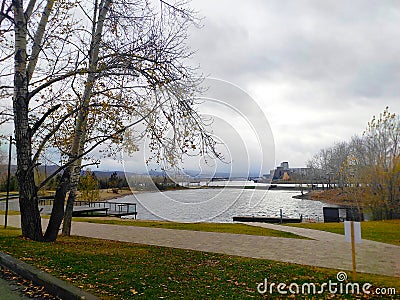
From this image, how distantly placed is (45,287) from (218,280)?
7.84 feet

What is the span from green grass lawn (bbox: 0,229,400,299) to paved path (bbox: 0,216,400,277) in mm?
1350

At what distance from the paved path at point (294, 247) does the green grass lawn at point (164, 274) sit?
1.35 m

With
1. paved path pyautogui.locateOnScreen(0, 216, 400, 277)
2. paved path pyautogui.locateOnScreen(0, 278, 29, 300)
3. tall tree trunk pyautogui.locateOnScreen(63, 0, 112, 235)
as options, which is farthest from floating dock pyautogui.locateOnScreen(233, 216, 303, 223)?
paved path pyautogui.locateOnScreen(0, 278, 29, 300)

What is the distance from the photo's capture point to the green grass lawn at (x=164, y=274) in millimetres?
4105

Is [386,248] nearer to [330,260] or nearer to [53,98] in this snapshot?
[330,260]

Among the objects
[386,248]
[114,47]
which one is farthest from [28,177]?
[386,248]

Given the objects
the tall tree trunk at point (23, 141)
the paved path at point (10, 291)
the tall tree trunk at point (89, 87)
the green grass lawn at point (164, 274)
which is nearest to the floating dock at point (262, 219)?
the green grass lawn at point (164, 274)

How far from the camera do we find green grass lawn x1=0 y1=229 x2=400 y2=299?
411cm

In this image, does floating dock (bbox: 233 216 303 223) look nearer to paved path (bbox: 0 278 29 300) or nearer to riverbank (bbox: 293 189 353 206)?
riverbank (bbox: 293 189 353 206)

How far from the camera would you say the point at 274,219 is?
22188mm

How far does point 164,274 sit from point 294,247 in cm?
540

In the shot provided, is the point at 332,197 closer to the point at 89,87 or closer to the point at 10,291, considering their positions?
the point at 89,87

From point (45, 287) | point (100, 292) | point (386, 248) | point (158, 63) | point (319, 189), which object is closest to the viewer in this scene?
point (100, 292)

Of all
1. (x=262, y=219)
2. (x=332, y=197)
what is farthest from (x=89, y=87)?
(x=332, y=197)
